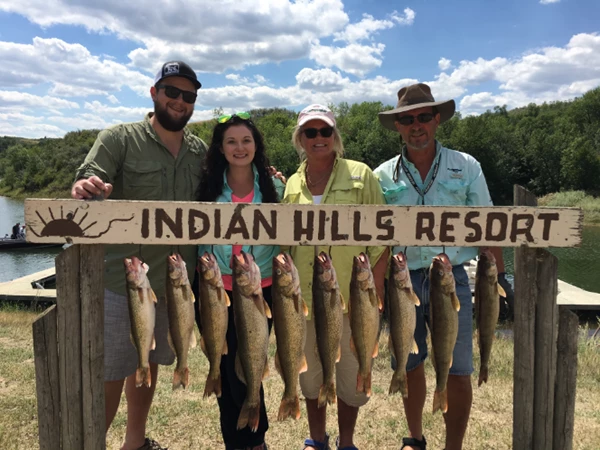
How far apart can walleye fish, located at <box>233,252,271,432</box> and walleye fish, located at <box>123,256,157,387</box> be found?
523 millimetres

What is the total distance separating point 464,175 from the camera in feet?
11.0

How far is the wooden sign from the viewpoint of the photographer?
2.45 metres

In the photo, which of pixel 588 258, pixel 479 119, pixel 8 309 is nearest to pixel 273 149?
pixel 479 119

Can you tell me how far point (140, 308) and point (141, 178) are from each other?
3.71 feet

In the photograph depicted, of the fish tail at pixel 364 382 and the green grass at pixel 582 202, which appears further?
the green grass at pixel 582 202

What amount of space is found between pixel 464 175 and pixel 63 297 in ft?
9.22

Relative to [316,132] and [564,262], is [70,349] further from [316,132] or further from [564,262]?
[564,262]

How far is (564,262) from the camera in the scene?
21453 mm

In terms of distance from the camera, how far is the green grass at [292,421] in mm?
3898

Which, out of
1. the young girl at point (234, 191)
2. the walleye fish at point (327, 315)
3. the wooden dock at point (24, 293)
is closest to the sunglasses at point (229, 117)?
the young girl at point (234, 191)

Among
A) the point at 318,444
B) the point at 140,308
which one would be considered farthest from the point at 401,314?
the point at 140,308

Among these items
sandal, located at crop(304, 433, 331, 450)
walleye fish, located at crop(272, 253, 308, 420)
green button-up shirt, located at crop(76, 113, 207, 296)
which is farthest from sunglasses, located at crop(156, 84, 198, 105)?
sandal, located at crop(304, 433, 331, 450)

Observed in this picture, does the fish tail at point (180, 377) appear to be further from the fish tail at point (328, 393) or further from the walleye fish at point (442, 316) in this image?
the walleye fish at point (442, 316)

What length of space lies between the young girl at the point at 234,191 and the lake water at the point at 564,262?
1732 cm
